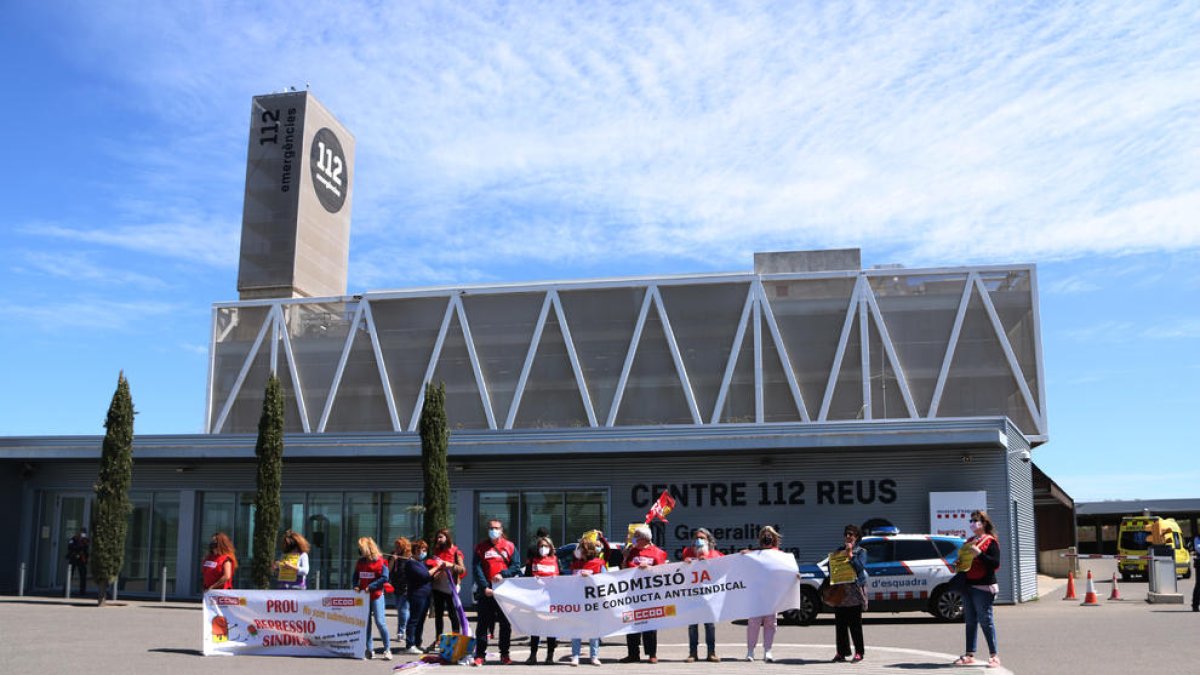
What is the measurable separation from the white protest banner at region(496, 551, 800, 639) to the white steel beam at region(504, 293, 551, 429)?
37.6m

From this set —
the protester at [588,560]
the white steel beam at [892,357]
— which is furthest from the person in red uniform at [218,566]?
the white steel beam at [892,357]

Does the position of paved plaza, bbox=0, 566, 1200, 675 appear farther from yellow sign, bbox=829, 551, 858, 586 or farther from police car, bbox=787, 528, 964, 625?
yellow sign, bbox=829, 551, 858, 586

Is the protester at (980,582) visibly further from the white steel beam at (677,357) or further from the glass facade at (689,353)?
the white steel beam at (677,357)

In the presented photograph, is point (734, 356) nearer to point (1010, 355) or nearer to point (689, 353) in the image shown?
point (689, 353)

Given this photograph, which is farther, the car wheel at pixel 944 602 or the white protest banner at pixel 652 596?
the car wheel at pixel 944 602

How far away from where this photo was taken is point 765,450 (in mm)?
27406

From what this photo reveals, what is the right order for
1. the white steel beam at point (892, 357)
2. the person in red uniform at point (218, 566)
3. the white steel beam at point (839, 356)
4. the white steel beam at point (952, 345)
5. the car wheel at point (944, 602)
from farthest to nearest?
1. the white steel beam at point (839, 356)
2. the white steel beam at point (892, 357)
3. the white steel beam at point (952, 345)
4. the car wheel at point (944, 602)
5. the person in red uniform at point (218, 566)

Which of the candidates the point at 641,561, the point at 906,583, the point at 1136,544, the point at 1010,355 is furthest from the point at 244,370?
the point at 641,561

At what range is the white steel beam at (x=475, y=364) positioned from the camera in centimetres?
5238

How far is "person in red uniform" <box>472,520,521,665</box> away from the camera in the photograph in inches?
558

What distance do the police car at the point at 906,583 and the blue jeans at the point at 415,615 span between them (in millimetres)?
7963

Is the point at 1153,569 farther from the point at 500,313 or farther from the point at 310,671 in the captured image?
the point at 500,313

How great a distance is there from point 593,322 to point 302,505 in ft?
77.2

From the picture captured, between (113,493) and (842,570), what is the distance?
66.7 feet
